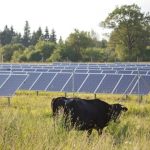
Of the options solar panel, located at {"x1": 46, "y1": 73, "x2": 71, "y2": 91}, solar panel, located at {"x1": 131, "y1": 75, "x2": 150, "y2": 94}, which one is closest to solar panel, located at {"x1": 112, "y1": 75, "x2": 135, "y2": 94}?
solar panel, located at {"x1": 131, "y1": 75, "x2": 150, "y2": 94}

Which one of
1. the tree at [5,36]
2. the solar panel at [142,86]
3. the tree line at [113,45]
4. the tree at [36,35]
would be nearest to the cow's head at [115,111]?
the solar panel at [142,86]

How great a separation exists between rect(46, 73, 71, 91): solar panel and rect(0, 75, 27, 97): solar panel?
2.00 metres

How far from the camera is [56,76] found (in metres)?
22.0

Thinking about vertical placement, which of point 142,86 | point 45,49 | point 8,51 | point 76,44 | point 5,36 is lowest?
point 142,86

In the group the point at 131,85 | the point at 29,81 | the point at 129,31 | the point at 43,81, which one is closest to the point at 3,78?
the point at 43,81

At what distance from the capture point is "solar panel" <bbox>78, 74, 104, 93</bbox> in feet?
64.8

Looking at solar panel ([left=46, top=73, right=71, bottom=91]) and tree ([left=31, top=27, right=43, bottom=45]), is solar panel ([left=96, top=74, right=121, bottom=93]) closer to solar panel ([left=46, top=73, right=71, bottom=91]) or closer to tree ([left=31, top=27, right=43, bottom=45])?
solar panel ([left=46, top=73, right=71, bottom=91])

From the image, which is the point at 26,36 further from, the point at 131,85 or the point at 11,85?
the point at 11,85

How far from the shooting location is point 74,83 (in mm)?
21016

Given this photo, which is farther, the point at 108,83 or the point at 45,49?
the point at 45,49

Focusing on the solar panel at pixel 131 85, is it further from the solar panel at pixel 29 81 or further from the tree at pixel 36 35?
the tree at pixel 36 35

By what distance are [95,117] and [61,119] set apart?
4.76ft

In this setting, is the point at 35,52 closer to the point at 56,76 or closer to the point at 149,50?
the point at 149,50

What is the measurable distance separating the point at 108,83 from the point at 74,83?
167 cm
